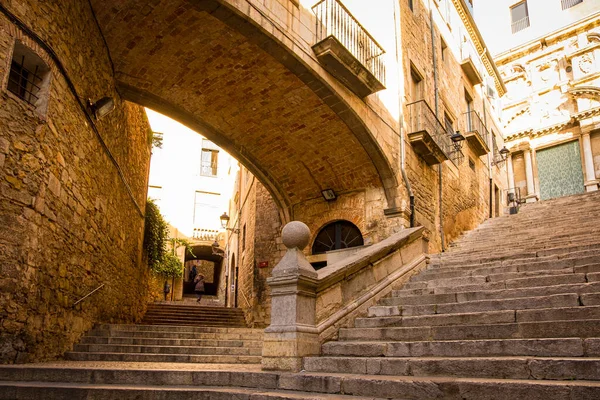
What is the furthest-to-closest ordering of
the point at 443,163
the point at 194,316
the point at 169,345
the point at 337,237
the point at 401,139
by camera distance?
the point at 443,163 → the point at 194,316 → the point at 337,237 → the point at 401,139 → the point at 169,345

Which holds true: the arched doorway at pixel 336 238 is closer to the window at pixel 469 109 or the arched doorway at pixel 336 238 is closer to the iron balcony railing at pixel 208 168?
the window at pixel 469 109

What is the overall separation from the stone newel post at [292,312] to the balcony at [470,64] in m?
14.5

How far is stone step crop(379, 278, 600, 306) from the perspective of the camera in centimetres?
491

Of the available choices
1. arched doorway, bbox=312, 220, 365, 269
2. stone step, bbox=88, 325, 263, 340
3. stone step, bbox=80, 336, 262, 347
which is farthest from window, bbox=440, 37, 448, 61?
stone step, bbox=80, 336, 262, 347

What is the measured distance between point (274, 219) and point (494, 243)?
565 cm

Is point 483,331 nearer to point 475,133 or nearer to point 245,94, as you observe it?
point 245,94

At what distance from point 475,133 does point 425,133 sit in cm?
539

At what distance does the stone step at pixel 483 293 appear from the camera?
4.91 metres

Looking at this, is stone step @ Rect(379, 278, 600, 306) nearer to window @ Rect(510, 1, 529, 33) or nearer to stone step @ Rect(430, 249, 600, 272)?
stone step @ Rect(430, 249, 600, 272)

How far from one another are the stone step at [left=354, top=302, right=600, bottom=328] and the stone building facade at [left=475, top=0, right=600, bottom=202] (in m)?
17.2

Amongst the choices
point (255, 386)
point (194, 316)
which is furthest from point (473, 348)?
point (194, 316)

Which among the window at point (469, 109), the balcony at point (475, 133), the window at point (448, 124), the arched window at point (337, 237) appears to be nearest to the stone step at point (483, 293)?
the arched window at point (337, 237)

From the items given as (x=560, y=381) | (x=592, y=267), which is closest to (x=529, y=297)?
(x=592, y=267)

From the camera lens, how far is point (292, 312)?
4742 millimetres
